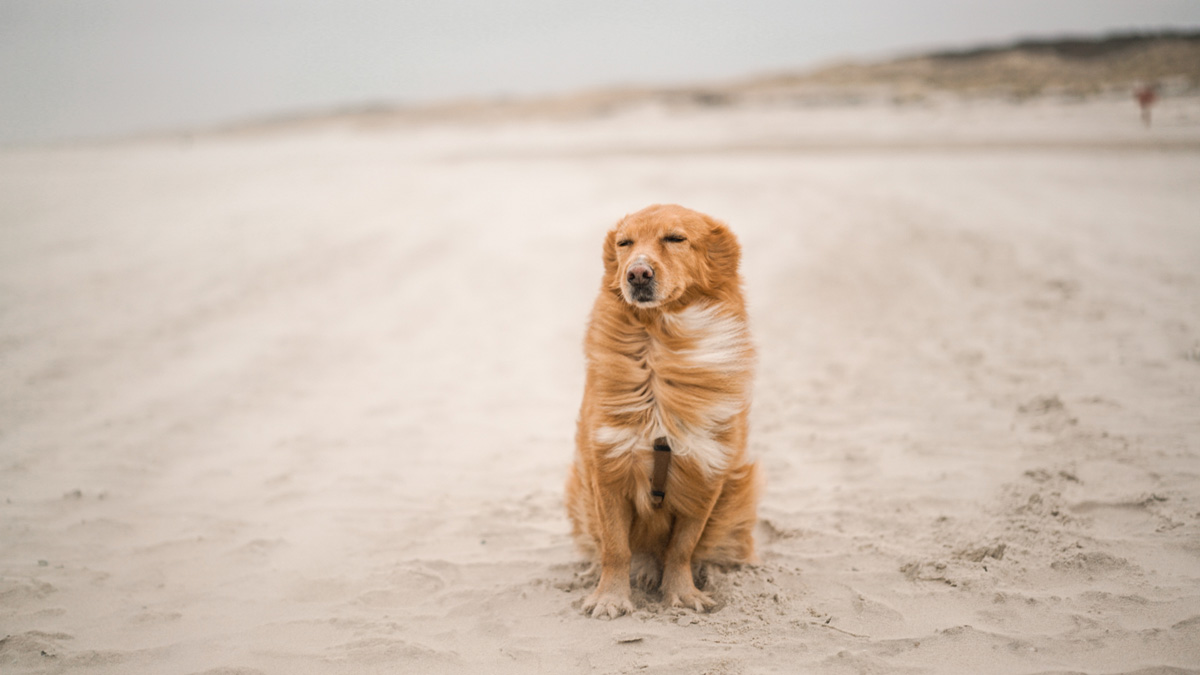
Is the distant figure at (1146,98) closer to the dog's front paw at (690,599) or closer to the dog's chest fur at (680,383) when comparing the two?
the dog's chest fur at (680,383)

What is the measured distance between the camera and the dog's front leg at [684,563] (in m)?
3.21

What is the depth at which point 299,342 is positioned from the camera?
7914mm

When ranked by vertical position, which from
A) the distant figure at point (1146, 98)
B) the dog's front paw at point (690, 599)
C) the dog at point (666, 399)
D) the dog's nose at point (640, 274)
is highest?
the distant figure at point (1146, 98)

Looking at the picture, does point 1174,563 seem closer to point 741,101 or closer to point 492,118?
point 741,101

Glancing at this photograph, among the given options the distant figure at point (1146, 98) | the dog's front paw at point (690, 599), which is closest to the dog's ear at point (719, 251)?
the dog's front paw at point (690, 599)

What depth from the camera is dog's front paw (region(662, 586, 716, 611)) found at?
3.20 meters

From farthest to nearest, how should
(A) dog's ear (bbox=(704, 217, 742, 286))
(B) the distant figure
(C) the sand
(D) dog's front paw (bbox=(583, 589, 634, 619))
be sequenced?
(B) the distant figure → (A) dog's ear (bbox=(704, 217, 742, 286)) → (D) dog's front paw (bbox=(583, 589, 634, 619)) → (C) the sand

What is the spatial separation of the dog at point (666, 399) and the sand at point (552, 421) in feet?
1.06

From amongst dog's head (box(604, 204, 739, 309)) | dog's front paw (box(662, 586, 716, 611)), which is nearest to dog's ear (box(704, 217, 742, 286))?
dog's head (box(604, 204, 739, 309))

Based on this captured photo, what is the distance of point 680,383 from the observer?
10.3 ft

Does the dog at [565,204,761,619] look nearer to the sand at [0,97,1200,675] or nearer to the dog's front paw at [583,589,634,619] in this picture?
the dog's front paw at [583,589,634,619]

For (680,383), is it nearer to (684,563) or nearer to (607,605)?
(684,563)

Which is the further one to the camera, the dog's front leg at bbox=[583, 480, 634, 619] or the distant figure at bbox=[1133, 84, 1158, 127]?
the distant figure at bbox=[1133, 84, 1158, 127]

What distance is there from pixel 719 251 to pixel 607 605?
5.81ft
